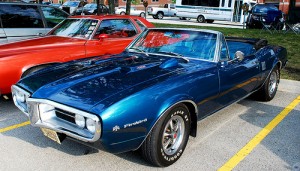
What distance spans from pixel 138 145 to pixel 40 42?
3626 mm

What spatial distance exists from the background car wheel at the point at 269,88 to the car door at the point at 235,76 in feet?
1.91

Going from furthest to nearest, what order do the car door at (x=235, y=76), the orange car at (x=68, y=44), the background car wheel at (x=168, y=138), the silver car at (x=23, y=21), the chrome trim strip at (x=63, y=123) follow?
1. the silver car at (x=23, y=21)
2. the orange car at (x=68, y=44)
3. the car door at (x=235, y=76)
4. the background car wheel at (x=168, y=138)
5. the chrome trim strip at (x=63, y=123)

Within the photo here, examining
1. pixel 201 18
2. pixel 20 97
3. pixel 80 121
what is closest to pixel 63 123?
pixel 80 121

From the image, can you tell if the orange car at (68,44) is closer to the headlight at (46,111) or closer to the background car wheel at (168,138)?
the headlight at (46,111)

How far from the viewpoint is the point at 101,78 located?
11.1 ft

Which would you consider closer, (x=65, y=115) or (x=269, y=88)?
(x=65, y=115)

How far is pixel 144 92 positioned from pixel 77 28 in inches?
150

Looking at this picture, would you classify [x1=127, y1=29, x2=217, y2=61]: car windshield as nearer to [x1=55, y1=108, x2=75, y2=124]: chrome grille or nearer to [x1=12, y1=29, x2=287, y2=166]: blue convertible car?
[x1=12, y1=29, x2=287, y2=166]: blue convertible car

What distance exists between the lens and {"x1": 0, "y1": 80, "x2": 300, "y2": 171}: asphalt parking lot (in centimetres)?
338

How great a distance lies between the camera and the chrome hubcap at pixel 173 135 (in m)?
3.30

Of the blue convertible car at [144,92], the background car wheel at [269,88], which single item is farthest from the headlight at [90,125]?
the background car wheel at [269,88]

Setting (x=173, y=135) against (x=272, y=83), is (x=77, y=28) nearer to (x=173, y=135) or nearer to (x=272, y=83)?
(x=173, y=135)

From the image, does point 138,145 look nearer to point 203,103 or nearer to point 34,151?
point 203,103

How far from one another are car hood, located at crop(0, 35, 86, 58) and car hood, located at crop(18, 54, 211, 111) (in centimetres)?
149
